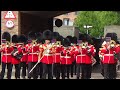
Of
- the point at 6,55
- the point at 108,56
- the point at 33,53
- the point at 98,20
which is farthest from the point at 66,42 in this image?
the point at 98,20

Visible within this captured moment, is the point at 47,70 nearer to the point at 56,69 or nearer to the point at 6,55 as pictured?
the point at 56,69

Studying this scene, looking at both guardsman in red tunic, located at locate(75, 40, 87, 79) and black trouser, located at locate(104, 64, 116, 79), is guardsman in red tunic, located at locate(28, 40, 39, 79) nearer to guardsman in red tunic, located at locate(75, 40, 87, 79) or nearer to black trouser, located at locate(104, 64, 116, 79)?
guardsman in red tunic, located at locate(75, 40, 87, 79)

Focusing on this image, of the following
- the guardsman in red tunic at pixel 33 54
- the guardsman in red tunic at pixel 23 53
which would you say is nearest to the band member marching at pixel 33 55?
the guardsman in red tunic at pixel 33 54

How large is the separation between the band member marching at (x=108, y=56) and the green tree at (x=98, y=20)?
29.5 meters

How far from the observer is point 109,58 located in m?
12.2

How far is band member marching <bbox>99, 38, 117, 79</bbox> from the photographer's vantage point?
39.7 feet

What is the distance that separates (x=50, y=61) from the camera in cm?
1207

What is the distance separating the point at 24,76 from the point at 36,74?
88 cm

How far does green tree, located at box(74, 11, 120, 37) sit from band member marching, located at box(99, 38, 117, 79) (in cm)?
2950

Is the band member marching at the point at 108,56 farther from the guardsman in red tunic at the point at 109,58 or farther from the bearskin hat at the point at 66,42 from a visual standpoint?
the bearskin hat at the point at 66,42

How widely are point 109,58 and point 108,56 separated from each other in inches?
2.9
